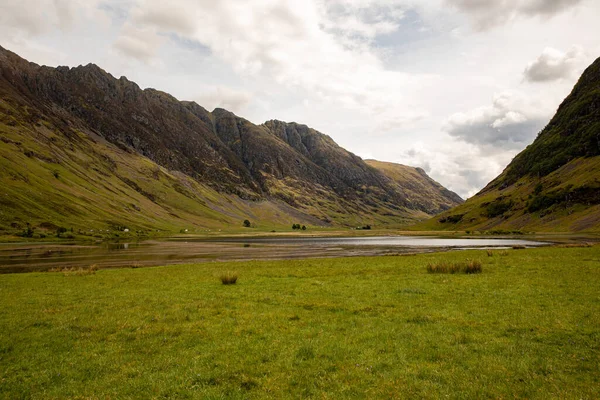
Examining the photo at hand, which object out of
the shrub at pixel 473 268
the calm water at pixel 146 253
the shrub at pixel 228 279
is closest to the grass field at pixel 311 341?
the shrub at pixel 228 279

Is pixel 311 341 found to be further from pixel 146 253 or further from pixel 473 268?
pixel 146 253

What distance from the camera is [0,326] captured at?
58.6 ft

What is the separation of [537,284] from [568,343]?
1318cm

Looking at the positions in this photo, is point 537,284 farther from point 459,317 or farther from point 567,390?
point 567,390

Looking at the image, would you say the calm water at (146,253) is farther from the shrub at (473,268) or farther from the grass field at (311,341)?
the shrub at (473,268)

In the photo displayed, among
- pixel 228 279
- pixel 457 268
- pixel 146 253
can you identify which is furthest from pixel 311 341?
pixel 146 253

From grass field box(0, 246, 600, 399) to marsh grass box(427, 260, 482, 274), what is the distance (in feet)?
17.5

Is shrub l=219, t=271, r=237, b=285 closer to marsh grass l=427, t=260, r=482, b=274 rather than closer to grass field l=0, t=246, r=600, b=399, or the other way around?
grass field l=0, t=246, r=600, b=399

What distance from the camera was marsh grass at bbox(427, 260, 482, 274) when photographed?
3281cm

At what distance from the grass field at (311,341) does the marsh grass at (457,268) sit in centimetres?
535

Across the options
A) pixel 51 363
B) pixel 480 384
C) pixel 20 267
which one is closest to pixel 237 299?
pixel 51 363

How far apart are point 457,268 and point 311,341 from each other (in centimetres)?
2371

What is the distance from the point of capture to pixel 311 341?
49.4 ft

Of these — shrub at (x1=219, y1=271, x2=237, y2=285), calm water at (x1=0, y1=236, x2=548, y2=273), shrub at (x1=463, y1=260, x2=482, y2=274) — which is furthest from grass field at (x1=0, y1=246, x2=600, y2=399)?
calm water at (x1=0, y1=236, x2=548, y2=273)
